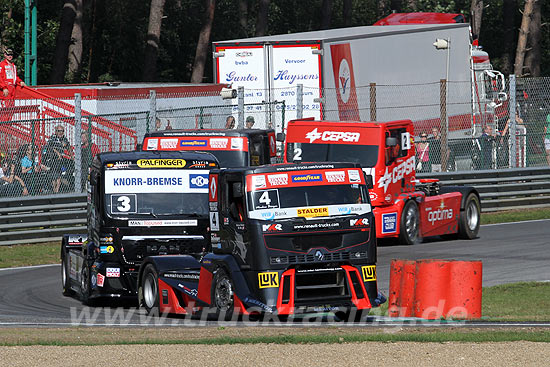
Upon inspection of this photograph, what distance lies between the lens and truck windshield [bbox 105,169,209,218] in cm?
1431

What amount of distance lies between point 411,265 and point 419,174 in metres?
11.1

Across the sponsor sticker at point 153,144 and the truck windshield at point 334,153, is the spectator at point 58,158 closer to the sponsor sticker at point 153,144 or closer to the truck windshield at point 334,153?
the sponsor sticker at point 153,144

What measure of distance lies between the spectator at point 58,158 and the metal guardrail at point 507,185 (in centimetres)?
754

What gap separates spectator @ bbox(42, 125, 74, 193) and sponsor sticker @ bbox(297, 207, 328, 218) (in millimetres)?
10090

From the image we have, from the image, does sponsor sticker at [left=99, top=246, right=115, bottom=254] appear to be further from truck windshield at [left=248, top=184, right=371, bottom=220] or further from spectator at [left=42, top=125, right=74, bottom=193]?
spectator at [left=42, top=125, right=74, bottom=193]

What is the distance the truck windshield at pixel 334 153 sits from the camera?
19234mm

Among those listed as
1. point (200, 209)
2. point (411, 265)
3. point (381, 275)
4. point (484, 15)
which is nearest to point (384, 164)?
point (381, 275)

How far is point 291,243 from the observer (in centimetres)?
1190

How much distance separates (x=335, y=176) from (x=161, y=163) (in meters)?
3.19

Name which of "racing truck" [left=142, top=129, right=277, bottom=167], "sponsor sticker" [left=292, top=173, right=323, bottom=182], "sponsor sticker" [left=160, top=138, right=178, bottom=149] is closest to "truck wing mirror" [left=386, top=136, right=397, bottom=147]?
"racing truck" [left=142, top=129, right=277, bottom=167]

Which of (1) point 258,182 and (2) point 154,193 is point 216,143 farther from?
(1) point 258,182

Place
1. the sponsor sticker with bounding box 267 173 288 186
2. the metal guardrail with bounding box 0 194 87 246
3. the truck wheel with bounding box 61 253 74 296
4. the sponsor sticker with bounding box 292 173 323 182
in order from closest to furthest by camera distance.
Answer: the sponsor sticker with bounding box 267 173 288 186, the sponsor sticker with bounding box 292 173 323 182, the truck wheel with bounding box 61 253 74 296, the metal guardrail with bounding box 0 194 87 246

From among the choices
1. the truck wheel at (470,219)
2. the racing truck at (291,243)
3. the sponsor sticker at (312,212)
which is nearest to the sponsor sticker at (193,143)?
the truck wheel at (470,219)

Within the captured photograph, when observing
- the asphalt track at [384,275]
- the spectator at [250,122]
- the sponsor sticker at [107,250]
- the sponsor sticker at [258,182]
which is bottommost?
the asphalt track at [384,275]
